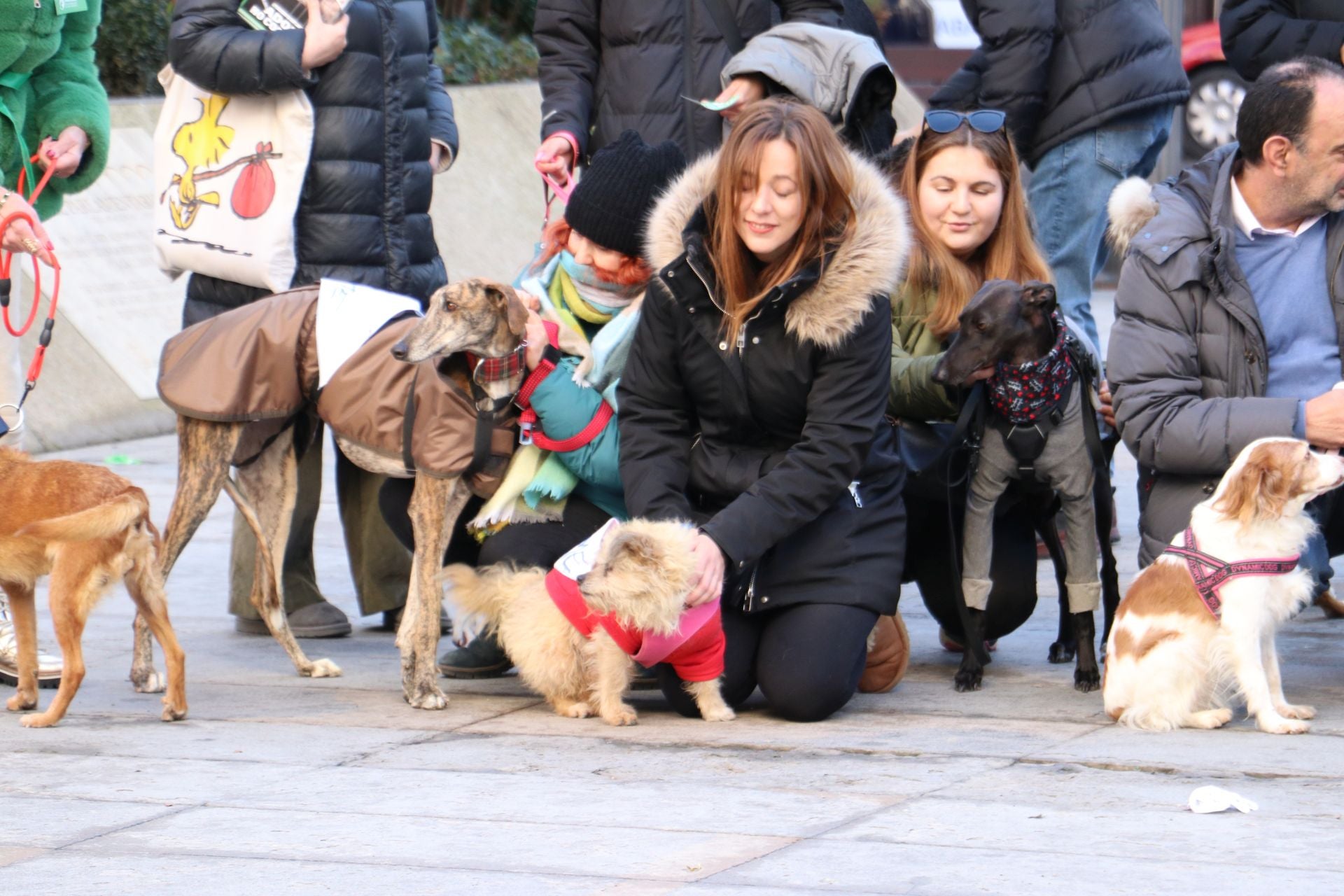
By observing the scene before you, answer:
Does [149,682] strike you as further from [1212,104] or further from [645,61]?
[1212,104]

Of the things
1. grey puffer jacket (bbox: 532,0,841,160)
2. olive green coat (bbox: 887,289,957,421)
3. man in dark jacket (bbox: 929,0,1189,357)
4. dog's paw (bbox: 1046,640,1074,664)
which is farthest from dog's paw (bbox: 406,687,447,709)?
man in dark jacket (bbox: 929,0,1189,357)

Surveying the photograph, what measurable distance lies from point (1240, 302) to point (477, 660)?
2.39 metres

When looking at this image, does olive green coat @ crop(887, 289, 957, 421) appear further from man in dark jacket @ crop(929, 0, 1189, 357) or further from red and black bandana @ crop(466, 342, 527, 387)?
man in dark jacket @ crop(929, 0, 1189, 357)

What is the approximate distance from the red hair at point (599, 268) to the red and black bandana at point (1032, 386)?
1006 millimetres

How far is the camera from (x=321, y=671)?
17.3ft

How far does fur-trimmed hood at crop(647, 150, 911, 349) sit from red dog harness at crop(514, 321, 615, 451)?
410 mm

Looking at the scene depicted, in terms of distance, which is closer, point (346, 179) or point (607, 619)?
point (607, 619)

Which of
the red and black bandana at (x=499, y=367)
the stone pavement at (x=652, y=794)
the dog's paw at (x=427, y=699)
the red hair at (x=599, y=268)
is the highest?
the red hair at (x=599, y=268)

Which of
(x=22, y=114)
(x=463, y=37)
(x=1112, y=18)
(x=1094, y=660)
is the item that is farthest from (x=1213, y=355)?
(x=463, y=37)

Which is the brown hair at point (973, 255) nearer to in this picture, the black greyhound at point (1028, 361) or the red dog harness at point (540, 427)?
the black greyhound at point (1028, 361)

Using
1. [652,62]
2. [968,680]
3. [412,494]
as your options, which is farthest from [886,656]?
[652,62]

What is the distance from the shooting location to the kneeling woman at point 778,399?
15.0 feet

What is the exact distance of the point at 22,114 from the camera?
5.30m

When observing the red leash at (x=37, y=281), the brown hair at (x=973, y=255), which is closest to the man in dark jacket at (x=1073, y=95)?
the brown hair at (x=973, y=255)
